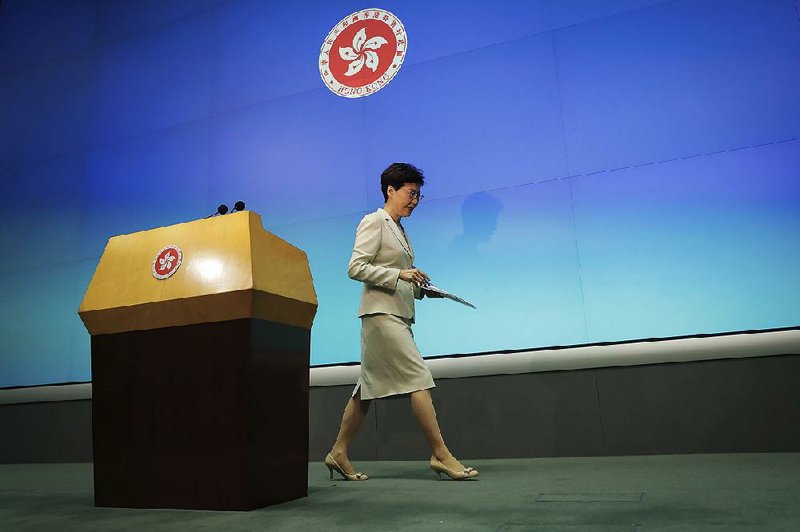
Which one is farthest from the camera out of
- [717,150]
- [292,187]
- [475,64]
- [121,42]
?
[121,42]

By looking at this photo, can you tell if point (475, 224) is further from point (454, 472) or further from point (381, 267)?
point (454, 472)

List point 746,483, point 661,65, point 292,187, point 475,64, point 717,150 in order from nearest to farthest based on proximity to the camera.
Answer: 1. point 746,483
2. point 717,150
3. point 661,65
4. point 475,64
5. point 292,187

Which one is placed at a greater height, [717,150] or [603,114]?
[603,114]

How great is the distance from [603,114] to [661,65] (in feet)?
1.16

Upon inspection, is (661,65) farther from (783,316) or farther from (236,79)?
(236,79)

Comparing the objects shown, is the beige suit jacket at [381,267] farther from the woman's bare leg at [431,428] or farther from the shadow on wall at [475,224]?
the shadow on wall at [475,224]

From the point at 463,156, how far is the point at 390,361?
59.2 inches

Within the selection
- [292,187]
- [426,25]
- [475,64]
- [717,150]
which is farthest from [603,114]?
[292,187]

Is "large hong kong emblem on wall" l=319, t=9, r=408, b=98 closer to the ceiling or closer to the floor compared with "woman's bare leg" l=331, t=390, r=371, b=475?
closer to the ceiling

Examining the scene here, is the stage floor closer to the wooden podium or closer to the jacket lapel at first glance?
the wooden podium

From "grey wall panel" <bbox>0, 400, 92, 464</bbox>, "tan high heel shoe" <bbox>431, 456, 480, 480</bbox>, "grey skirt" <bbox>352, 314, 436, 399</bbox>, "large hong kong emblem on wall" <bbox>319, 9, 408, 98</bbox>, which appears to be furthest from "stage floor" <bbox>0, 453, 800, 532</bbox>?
"large hong kong emblem on wall" <bbox>319, 9, 408, 98</bbox>

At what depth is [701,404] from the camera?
97.7 inches

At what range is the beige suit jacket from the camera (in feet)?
7.00

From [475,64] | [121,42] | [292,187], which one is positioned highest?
[121,42]
